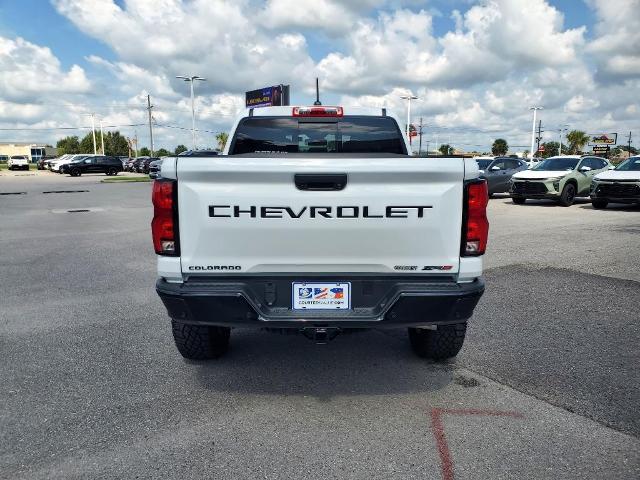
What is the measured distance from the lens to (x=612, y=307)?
5.64 metres

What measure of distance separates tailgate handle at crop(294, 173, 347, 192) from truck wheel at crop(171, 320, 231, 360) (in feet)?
4.81

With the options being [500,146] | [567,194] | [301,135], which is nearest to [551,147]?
[500,146]

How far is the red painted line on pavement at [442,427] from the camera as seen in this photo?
108 inches

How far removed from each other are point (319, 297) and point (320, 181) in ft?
2.38

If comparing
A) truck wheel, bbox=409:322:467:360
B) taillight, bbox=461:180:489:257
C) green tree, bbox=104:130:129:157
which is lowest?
truck wheel, bbox=409:322:467:360

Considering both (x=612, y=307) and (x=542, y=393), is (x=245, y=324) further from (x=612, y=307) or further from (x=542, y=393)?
(x=612, y=307)

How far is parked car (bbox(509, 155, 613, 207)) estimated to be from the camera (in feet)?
56.3

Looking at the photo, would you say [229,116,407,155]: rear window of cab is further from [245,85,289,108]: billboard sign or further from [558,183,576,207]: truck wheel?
[245,85,289,108]: billboard sign

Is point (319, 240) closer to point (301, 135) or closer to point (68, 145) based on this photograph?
point (301, 135)

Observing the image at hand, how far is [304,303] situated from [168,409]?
118 cm

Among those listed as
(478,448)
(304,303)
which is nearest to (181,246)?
(304,303)

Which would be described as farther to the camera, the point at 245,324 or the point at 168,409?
the point at 168,409

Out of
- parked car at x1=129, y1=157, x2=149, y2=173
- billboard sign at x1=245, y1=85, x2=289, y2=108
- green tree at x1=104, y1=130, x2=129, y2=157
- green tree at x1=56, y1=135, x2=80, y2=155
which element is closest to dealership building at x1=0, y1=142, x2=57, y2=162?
green tree at x1=56, y1=135, x2=80, y2=155

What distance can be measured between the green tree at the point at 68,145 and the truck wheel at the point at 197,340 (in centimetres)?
13794
